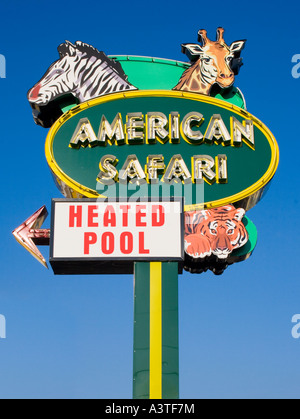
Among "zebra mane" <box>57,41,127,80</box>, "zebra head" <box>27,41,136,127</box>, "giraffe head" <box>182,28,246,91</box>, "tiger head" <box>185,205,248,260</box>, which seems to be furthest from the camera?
"zebra mane" <box>57,41,127,80</box>

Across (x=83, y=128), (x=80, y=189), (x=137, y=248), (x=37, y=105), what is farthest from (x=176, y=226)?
(x=37, y=105)

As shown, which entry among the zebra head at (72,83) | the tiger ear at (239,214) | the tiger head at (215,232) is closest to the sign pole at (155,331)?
the tiger head at (215,232)

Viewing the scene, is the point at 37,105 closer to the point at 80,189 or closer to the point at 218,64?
the point at 80,189

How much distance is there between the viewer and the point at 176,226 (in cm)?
1575

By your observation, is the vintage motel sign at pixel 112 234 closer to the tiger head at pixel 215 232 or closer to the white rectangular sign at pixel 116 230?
the white rectangular sign at pixel 116 230

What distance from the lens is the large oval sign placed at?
16891mm

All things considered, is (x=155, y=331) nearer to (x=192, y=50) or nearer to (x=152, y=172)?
(x=152, y=172)

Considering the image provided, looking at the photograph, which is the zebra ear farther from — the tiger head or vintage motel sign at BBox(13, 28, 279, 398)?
the tiger head

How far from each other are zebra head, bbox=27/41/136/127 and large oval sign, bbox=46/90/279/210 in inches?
21.6

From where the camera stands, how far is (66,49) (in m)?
19.0

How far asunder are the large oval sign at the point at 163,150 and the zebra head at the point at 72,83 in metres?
0.55

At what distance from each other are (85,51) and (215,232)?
210 inches

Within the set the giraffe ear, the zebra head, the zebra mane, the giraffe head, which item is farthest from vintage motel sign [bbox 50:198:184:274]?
the giraffe ear
